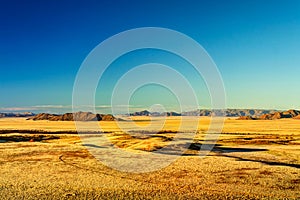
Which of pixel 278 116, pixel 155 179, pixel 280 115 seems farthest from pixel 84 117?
pixel 155 179

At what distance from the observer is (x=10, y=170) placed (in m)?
17.8

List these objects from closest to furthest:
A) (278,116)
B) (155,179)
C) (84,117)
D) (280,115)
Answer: (155,179), (84,117), (278,116), (280,115)

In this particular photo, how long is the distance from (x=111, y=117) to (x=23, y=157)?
94.1 meters

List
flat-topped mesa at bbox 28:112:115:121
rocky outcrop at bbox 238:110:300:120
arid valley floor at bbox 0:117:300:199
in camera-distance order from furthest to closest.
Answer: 1. rocky outcrop at bbox 238:110:300:120
2. flat-topped mesa at bbox 28:112:115:121
3. arid valley floor at bbox 0:117:300:199

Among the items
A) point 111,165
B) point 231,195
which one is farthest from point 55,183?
point 231,195

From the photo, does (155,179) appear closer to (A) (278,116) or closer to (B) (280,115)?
(A) (278,116)

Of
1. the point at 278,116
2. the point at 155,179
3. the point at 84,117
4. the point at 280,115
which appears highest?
the point at 280,115

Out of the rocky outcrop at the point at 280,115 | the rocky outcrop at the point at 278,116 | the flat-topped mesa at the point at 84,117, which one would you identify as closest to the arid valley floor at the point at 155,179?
the flat-topped mesa at the point at 84,117

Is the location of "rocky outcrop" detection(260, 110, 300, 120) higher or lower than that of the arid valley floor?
higher

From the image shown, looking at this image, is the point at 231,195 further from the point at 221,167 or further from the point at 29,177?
the point at 29,177

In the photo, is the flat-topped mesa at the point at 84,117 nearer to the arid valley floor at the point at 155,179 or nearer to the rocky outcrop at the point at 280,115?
the rocky outcrop at the point at 280,115

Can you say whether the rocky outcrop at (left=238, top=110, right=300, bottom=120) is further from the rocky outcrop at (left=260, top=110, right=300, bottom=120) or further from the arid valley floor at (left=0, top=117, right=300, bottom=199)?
the arid valley floor at (left=0, top=117, right=300, bottom=199)

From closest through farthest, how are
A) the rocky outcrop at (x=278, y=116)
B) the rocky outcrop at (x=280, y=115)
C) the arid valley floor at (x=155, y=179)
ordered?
1. the arid valley floor at (x=155, y=179)
2. the rocky outcrop at (x=278, y=116)
3. the rocky outcrop at (x=280, y=115)

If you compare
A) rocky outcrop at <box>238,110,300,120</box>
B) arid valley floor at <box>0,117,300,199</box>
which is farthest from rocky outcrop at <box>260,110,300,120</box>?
arid valley floor at <box>0,117,300,199</box>
